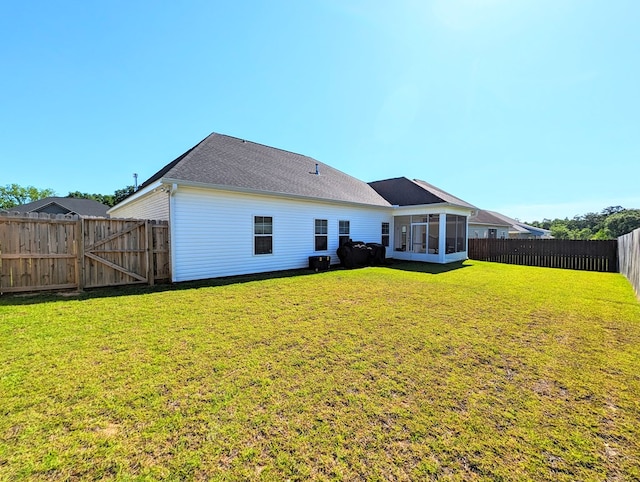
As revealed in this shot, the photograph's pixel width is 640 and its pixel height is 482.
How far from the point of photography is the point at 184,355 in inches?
132

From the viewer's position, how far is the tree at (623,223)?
4966cm

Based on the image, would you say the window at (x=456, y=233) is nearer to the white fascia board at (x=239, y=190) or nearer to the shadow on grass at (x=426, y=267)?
the shadow on grass at (x=426, y=267)

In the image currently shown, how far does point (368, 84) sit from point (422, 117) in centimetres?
325

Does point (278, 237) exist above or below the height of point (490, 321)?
above

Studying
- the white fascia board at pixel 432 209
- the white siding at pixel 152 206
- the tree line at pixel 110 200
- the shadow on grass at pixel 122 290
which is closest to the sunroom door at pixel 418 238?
the white fascia board at pixel 432 209

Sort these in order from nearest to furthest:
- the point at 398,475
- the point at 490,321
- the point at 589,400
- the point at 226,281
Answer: the point at 398,475, the point at 589,400, the point at 490,321, the point at 226,281

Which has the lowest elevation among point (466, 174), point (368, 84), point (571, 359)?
point (571, 359)

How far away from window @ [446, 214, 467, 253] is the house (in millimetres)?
58

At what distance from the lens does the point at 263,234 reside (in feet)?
33.2

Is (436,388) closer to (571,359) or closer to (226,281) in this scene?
(571,359)

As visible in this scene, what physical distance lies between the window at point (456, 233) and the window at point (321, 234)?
6715 millimetres

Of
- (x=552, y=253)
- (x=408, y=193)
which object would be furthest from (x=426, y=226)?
(x=552, y=253)

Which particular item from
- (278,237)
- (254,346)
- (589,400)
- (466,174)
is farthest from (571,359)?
(466,174)

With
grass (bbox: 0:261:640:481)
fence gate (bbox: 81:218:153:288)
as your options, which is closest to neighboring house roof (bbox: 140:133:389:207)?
fence gate (bbox: 81:218:153:288)
